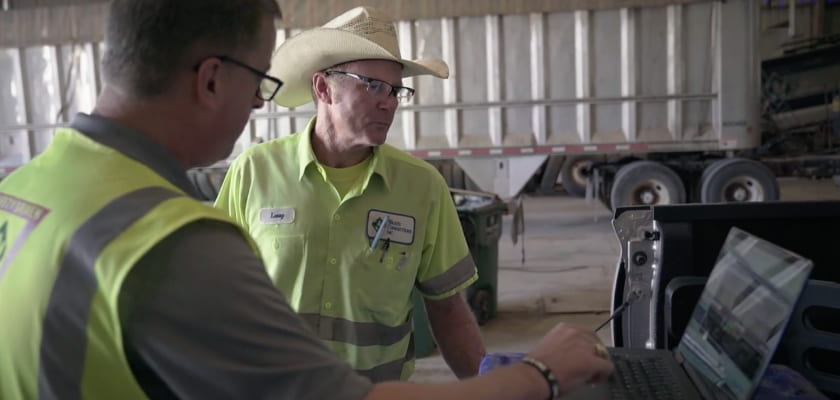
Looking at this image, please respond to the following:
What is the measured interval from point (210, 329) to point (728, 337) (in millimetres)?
1012

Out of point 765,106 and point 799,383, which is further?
point 765,106

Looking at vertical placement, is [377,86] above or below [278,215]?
above

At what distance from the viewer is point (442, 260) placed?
2.13 metres

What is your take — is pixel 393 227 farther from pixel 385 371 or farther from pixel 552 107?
pixel 552 107

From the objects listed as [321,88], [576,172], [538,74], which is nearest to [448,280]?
[321,88]

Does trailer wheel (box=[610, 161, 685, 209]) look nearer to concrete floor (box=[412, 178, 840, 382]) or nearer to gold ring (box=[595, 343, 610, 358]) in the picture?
concrete floor (box=[412, 178, 840, 382])

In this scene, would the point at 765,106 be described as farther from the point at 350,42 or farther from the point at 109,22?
the point at 109,22

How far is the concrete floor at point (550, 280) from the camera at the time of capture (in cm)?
497

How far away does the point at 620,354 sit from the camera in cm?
160

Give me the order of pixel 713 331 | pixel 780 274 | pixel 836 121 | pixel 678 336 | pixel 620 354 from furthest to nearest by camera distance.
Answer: pixel 836 121 < pixel 678 336 < pixel 620 354 < pixel 713 331 < pixel 780 274

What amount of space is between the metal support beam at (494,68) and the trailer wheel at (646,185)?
174cm

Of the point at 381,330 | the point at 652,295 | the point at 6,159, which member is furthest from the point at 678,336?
the point at 6,159

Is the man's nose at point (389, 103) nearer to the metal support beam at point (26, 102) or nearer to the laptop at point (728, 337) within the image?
the laptop at point (728, 337)

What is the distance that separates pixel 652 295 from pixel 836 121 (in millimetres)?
14861
